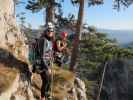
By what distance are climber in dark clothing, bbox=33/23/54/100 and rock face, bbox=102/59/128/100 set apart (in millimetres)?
41095

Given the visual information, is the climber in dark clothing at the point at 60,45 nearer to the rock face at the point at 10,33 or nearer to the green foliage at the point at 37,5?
the rock face at the point at 10,33

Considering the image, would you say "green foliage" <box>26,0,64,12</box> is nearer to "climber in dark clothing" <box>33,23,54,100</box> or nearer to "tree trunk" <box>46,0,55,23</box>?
"tree trunk" <box>46,0,55,23</box>

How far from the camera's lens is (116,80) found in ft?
176

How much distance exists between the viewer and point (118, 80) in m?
53.8

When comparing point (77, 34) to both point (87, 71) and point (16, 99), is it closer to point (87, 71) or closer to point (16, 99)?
point (16, 99)

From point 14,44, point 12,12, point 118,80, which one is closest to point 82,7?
point 12,12

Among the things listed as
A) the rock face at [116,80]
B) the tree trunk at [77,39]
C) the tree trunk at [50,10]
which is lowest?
the rock face at [116,80]

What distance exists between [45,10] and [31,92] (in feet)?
50.8

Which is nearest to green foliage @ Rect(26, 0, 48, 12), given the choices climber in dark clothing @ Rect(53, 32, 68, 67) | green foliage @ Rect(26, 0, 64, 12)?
green foliage @ Rect(26, 0, 64, 12)

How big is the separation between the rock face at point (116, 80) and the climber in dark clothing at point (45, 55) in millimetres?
41095

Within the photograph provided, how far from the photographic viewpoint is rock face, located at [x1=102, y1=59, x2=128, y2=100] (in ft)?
172

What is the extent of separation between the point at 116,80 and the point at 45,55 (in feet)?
144

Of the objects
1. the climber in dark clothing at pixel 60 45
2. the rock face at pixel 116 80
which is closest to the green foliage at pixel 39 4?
the climber in dark clothing at pixel 60 45

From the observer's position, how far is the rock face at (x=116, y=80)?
5256 centimetres
